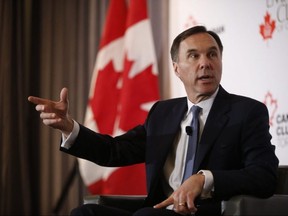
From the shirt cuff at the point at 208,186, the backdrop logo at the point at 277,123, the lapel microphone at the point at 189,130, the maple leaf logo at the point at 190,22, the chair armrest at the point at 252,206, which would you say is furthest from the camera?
the maple leaf logo at the point at 190,22

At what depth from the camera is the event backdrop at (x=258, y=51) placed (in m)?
2.77

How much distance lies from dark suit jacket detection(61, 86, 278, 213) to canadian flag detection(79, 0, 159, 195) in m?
1.44

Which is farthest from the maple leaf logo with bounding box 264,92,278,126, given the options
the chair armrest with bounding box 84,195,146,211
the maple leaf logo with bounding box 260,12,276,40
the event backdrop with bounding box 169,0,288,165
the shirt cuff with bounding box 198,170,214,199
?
the shirt cuff with bounding box 198,170,214,199

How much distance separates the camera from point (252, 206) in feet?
5.11

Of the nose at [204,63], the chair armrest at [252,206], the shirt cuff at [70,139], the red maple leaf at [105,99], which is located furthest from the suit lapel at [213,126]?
the red maple leaf at [105,99]

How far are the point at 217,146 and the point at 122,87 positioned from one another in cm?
201

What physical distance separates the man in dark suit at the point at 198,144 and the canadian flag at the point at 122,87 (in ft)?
4.72

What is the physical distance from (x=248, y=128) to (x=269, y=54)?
1.05 m

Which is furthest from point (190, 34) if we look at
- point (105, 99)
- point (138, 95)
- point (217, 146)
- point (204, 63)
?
point (105, 99)

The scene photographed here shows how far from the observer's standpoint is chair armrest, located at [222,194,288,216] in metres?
1.54

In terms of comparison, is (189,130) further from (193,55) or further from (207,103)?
(193,55)

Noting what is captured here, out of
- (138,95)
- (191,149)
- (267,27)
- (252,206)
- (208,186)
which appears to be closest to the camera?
(252,206)

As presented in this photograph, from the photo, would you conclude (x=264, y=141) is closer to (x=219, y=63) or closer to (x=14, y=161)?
(x=219, y=63)

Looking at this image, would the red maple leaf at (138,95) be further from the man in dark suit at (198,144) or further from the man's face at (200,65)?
the man's face at (200,65)
